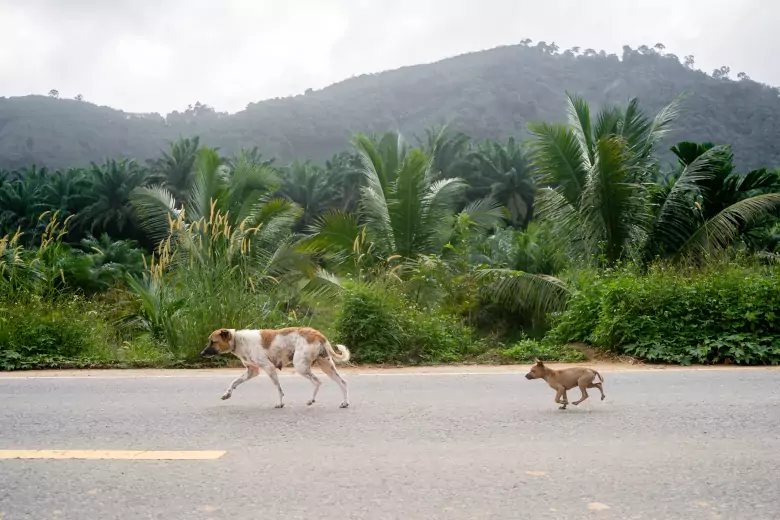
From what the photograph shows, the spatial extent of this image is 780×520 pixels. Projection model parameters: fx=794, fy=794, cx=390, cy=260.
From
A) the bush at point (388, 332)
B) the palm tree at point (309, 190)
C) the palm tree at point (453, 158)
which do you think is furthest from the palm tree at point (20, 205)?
the bush at point (388, 332)

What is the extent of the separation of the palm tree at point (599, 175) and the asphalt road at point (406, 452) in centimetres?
834

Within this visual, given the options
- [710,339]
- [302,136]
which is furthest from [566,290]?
[302,136]

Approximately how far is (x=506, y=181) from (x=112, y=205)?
22737 mm

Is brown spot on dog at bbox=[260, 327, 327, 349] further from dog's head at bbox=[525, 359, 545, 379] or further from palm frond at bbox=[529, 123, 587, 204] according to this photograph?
palm frond at bbox=[529, 123, 587, 204]

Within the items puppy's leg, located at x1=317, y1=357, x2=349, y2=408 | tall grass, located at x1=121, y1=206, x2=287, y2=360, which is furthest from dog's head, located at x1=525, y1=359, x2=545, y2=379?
tall grass, located at x1=121, y1=206, x2=287, y2=360

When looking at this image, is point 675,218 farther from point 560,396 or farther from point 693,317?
point 560,396

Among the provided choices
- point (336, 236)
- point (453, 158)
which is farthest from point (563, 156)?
point (453, 158)

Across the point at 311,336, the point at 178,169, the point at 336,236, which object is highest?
the point at 178,169

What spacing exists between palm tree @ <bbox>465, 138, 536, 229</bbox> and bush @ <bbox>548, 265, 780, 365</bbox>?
34214mm

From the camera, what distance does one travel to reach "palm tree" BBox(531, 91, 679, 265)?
16594mm

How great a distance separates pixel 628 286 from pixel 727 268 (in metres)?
1.79

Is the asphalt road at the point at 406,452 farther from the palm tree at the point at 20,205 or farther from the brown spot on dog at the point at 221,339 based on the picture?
the palm tree at the point at 20,205

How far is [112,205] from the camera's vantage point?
146 ft

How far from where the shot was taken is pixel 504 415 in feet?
22.6
